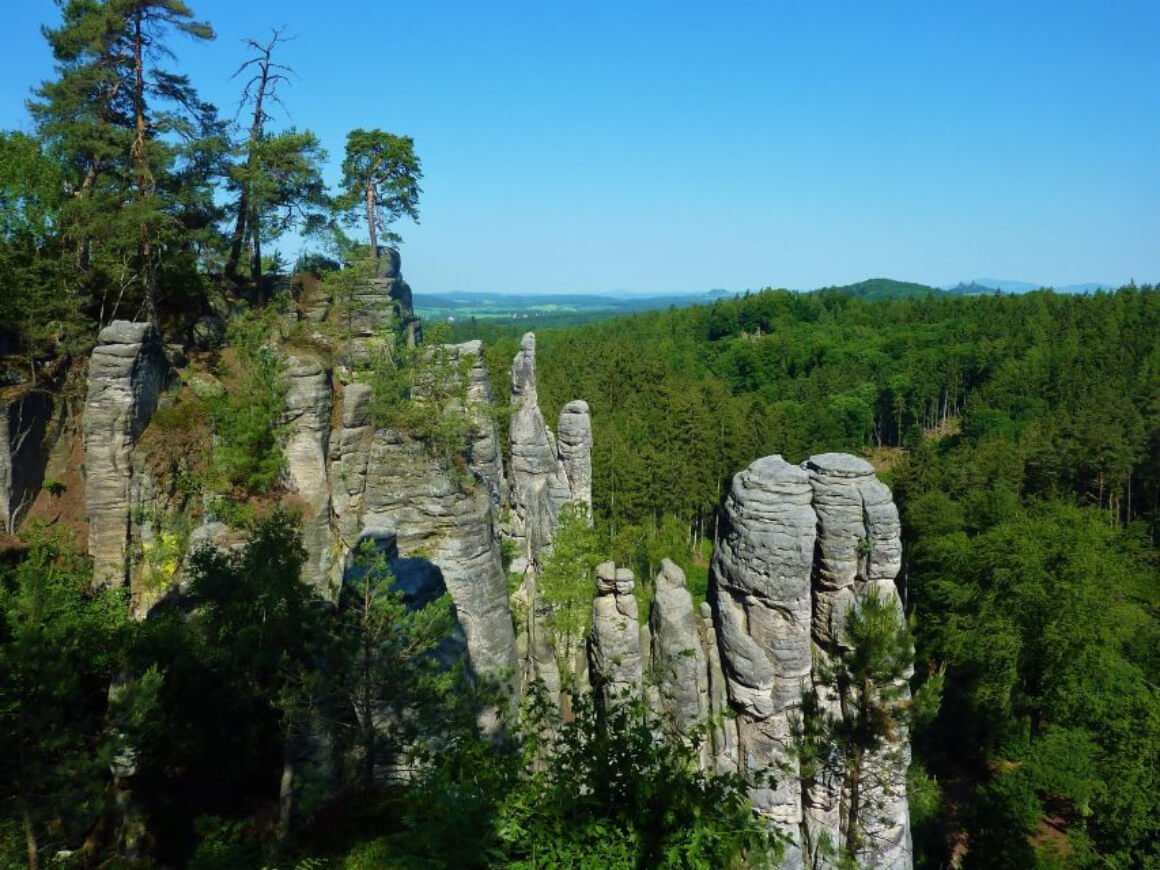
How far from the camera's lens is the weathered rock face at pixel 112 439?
20.6 metres

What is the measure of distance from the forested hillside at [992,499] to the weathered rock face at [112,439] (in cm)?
2226

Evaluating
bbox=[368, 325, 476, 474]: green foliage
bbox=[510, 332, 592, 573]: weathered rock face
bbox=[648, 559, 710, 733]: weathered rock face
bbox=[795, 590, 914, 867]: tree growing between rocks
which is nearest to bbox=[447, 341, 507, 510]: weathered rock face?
bbox=[368, 325, 476, 474]: green foliage

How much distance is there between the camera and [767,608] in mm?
16438

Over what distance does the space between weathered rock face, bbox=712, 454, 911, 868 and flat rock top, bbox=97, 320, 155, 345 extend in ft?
58.4

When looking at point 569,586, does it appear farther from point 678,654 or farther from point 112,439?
point 112,439

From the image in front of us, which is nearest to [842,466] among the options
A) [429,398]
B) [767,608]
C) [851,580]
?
[851,580]

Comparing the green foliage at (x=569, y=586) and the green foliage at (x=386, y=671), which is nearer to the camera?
the green foliage at (x=386, y=671)

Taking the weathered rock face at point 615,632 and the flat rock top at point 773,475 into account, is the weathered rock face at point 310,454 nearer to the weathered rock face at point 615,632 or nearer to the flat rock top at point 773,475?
the weathered rock face at point 615,632

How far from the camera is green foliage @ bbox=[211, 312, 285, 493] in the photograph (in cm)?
2052

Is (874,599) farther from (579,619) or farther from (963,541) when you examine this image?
(963,541)

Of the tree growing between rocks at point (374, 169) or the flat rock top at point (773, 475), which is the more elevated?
the tree growing between rocks at point (374, 169)

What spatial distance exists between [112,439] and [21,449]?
314 centimetres

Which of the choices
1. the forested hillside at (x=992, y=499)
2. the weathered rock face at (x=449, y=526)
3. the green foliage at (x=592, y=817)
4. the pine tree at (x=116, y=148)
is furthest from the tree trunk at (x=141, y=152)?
the forested hillside at (x=992, y=499)

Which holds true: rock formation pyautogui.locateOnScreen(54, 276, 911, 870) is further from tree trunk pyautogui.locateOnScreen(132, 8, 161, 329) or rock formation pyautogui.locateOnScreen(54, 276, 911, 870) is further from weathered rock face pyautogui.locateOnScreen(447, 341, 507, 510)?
tree trunk pyautogui.locateOnScreen(132, 8, 161, 329)
